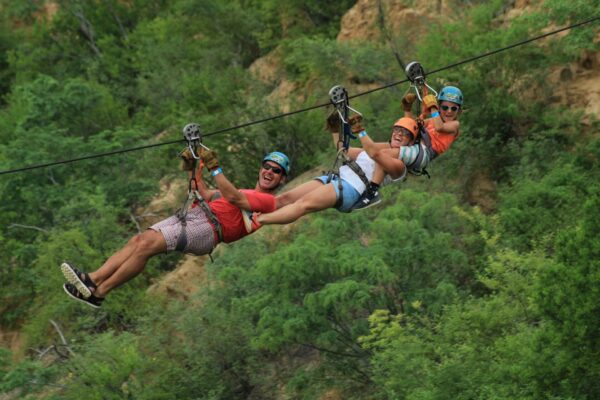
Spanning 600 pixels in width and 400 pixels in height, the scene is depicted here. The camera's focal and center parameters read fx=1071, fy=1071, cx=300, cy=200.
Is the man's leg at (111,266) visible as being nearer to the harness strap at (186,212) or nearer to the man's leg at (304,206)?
the harness strap at (186,212)

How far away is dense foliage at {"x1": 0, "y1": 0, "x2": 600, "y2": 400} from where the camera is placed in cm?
1673

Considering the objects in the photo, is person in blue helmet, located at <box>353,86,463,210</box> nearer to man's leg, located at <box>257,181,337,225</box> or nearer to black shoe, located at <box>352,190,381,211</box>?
black shoe, located at <box>352,190,381,211</box>

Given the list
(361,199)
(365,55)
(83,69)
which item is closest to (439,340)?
(361,199)

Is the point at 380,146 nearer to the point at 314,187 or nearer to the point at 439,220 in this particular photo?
the point at 314,187

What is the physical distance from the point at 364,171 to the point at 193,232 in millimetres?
1740

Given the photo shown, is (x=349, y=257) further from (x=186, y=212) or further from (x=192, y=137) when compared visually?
(x=192, y=137)

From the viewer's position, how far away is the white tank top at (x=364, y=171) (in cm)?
992

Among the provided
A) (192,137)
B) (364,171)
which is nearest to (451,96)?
(364,171)

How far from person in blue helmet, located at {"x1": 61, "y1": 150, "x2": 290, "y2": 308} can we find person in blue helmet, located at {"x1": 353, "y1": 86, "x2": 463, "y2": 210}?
3.20 feet

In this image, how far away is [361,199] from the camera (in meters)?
10.0

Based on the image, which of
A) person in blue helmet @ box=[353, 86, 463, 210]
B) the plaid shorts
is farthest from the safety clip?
the plaid shorts

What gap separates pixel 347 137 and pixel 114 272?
2398 mm

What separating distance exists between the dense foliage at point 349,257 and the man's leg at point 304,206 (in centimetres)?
620

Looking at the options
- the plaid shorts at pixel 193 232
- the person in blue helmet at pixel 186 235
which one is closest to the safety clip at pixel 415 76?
the person in blue helmet at pixel 186 235
